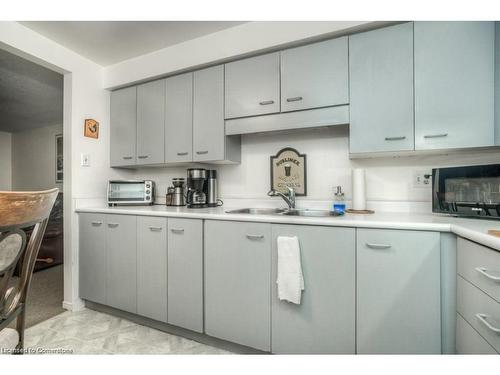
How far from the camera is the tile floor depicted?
5.30 ft

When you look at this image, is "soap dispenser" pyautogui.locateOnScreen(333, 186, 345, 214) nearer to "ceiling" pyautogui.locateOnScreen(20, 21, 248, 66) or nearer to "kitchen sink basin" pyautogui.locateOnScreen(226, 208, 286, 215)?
"kitchen sink basin" pyautogui.locateOnScreen(226, 208, 286, 215)

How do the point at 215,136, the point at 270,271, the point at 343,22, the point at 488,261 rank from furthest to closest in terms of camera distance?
the point at 215,136 → the point at 343,22 → the point at 270,271 → the point at 488,261

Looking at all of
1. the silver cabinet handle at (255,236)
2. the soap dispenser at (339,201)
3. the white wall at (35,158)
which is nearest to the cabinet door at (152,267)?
the silver cabinet handle at (255,236)

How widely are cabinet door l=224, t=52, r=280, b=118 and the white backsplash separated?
1.09 feet

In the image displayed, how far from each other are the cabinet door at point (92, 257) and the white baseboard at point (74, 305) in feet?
0.26

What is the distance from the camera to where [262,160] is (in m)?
2.18

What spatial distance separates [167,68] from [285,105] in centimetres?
116

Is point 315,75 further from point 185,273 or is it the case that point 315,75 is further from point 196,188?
point 185,273

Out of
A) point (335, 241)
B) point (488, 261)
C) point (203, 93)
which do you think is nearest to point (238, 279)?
point (335, 241)

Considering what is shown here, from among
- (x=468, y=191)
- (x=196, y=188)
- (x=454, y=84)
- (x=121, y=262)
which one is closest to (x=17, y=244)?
(x=121, y=262)

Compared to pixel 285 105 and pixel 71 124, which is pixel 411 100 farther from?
pixel 71 124

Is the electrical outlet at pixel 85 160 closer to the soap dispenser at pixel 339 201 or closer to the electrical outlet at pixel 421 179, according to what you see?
the soap dispenser at pixel 339 201

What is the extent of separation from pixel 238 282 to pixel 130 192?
1.48 metres

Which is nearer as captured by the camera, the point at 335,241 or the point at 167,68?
the point at 335,241
